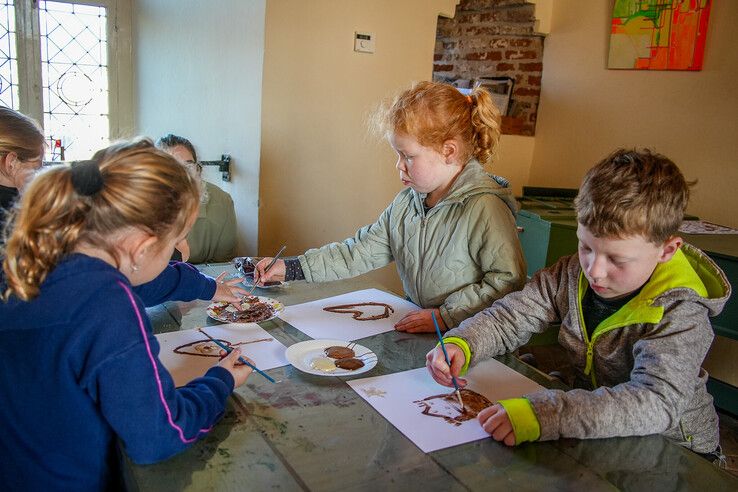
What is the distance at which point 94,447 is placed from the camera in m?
0.93

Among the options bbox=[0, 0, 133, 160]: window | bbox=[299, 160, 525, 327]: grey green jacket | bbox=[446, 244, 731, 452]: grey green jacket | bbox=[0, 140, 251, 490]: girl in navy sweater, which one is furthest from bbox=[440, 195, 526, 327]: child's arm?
bbox=[0, 0, 133, 160]: window

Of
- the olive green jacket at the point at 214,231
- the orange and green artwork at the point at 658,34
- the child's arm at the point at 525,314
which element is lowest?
the olive green jacket at the point at 214,231

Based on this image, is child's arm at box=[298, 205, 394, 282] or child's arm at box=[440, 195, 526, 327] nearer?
child's arm at box=[440, 195, 526, 327]

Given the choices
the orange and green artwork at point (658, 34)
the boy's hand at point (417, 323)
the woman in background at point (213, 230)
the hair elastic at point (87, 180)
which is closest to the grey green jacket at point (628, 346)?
the boy's hand at point (417, 323)

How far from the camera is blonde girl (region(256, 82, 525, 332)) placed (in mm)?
1580

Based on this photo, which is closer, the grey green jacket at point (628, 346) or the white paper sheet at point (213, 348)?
the grey green jacket at point (628, 346)

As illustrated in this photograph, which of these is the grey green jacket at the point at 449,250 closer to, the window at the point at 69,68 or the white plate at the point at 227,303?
the white plate at the point at 227,303

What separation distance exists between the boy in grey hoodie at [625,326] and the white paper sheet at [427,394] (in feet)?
0.10

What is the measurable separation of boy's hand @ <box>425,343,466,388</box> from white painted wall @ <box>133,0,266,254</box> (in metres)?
1.87

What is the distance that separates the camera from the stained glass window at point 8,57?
313 centimetres

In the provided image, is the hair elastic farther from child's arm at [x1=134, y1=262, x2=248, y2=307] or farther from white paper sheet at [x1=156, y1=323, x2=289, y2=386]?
child's arm at [x1=134, y1=262, x2=248, y2=307]

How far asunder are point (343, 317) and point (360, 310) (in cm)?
8

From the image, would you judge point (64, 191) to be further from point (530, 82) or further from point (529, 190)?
point (530, 82)

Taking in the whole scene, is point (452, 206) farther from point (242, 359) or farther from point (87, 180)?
point (87, 180)
